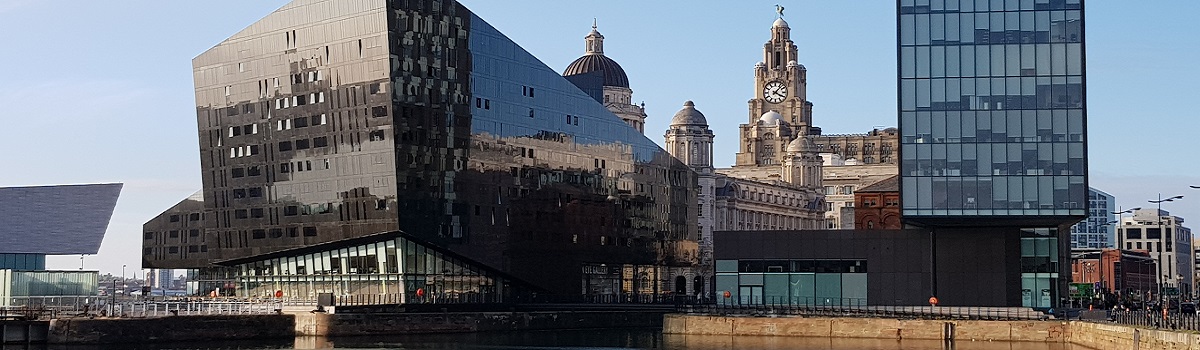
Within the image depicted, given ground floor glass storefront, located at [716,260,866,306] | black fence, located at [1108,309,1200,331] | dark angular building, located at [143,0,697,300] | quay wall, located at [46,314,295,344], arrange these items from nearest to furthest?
black fence, located at [1108,309,1200,331] → quay wall, located at [46,314,295,344] → ground floor glass storefront, located at [716,260,866,306] → dark angular building, located at [143,0,697,300]

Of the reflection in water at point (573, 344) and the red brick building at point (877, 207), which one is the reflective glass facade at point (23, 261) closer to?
the reflection in water at point (573, 344)

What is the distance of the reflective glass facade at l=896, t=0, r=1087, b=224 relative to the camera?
107 meters

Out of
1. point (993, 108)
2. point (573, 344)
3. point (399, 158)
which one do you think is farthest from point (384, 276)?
point (993, 108)

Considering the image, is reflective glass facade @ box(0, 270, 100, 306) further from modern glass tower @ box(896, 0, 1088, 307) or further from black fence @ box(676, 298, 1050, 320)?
modern glass tower @ box(896, 0, 1088, 307)

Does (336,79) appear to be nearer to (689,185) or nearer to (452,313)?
(452,313)

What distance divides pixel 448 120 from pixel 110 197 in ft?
186

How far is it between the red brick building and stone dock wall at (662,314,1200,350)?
57.9 meters

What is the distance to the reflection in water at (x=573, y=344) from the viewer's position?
324ft

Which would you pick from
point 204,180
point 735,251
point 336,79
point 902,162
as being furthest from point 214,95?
point 902,162

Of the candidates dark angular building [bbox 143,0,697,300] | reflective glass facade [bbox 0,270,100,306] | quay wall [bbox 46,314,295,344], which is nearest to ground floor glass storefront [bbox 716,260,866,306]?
dark angular building [bbox 143,0,697,300]

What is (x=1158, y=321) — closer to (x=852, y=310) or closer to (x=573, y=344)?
(x=852, y=310)

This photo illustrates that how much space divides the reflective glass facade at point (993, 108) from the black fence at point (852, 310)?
5853mm

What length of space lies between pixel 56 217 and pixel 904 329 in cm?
9562

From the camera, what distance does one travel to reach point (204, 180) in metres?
145
